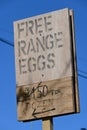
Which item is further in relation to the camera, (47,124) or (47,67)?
(47,67)

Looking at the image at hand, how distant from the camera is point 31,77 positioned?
19.2ft

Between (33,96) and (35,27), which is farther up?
(35,27)

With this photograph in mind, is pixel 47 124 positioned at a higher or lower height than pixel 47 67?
lower

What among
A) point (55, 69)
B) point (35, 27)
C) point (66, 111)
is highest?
point (35, 27)

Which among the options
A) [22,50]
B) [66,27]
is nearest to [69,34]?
[66,27]

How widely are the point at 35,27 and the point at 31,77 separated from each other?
1.37ft

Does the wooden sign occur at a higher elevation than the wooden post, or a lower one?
higher

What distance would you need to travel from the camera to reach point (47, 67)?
19.0 ft

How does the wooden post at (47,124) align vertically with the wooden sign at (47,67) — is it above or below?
below

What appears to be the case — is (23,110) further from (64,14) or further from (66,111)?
(64,14)

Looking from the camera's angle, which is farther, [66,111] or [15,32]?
[15,32]

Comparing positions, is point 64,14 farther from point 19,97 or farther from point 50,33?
point 19,97

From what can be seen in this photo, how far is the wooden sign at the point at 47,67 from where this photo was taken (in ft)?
18.7

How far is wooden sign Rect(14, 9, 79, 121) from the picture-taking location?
5.71 metres
